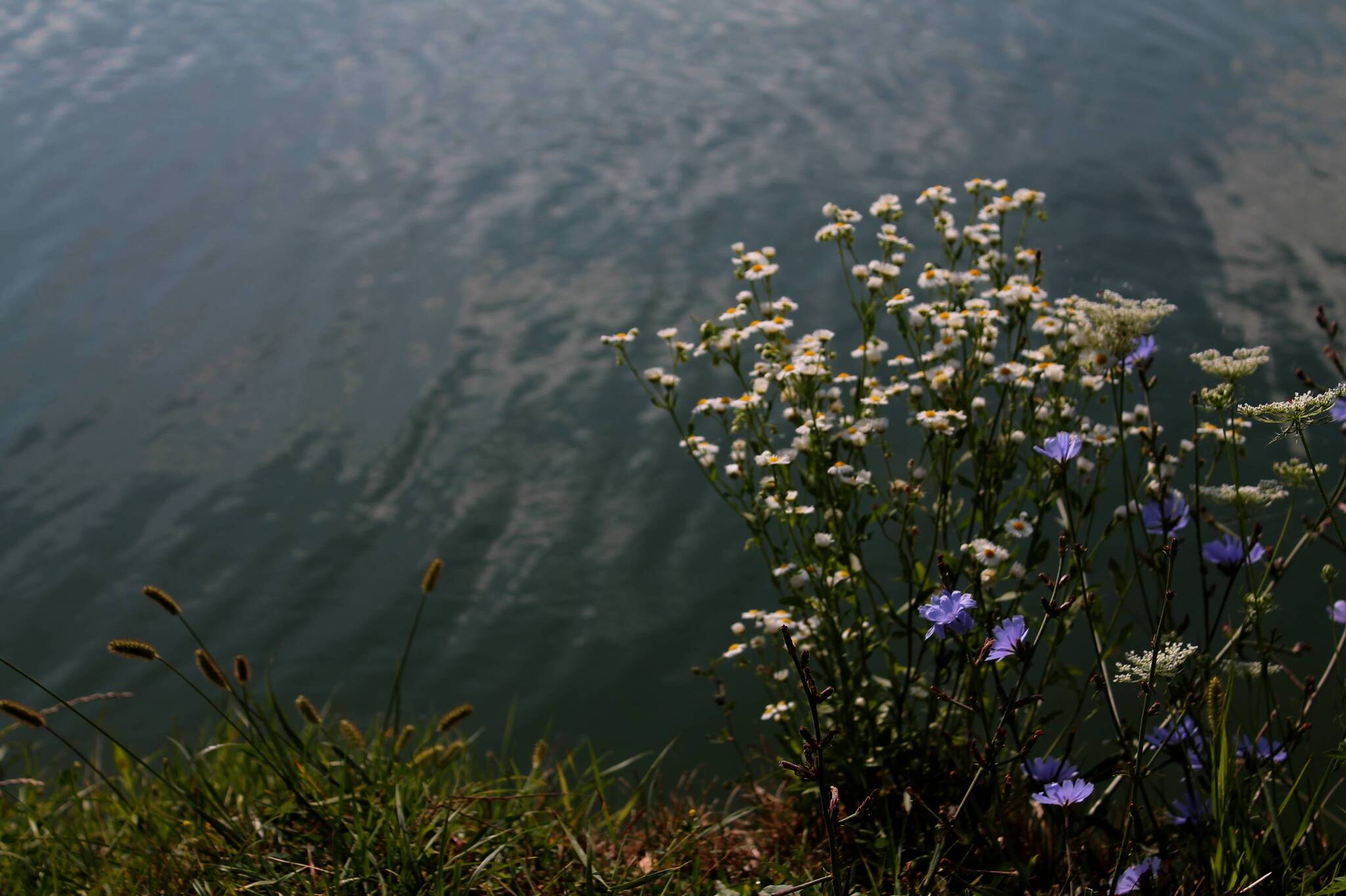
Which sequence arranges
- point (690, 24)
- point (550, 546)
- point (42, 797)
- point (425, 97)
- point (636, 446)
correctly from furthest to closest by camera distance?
point (690, 24) < point (425, 97) < point (636, 446) < point (550, 546) < point (42, 797)

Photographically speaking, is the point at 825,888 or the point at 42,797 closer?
the point at 825,888

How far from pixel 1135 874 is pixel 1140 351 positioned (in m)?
1.19

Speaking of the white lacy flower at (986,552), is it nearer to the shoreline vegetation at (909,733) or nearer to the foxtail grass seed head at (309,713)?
the shoreline vegetation at (909,733)

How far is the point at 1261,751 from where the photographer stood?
289 centimetres

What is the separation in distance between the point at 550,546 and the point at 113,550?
7.00 ft

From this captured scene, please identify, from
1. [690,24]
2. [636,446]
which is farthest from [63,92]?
[636,446]

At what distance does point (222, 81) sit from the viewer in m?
10.2

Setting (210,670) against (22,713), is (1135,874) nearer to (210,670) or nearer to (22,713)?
(210,670)

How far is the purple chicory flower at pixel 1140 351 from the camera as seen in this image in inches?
101

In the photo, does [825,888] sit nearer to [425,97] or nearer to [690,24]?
[425,97]

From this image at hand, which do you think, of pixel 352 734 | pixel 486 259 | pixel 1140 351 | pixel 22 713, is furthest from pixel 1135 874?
pixel 486 259

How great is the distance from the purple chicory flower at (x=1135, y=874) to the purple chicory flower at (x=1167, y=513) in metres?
0.73

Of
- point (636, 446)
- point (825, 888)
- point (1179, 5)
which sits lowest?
point (636, 446)

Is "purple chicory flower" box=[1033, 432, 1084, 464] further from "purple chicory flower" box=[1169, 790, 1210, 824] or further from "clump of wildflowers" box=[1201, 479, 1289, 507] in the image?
"purple chicory flower" box=[1169, 790, 1210, 824]
